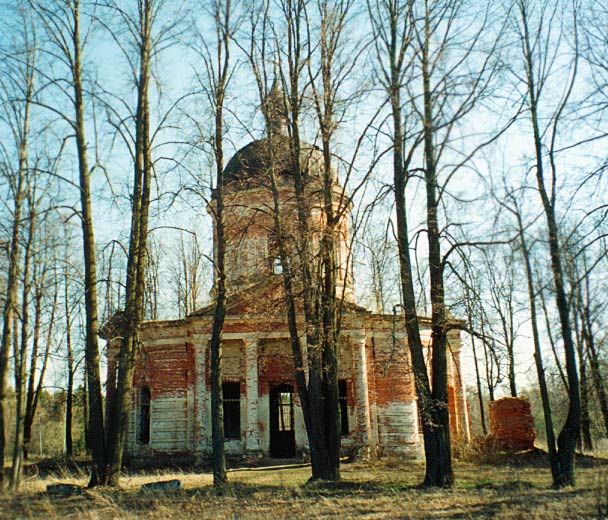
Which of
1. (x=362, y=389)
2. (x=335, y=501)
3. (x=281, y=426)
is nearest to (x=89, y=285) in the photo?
(x=335, y=501)

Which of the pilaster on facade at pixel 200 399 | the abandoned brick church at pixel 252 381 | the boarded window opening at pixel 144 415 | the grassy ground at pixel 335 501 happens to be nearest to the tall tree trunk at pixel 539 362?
the grassy ground at pixel 335 501

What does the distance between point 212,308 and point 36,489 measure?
8.88 m

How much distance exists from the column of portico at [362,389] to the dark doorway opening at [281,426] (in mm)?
3238

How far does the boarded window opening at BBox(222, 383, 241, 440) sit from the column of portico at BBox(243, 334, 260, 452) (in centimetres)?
170

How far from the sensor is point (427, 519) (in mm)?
9109

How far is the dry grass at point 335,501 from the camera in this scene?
9617mm

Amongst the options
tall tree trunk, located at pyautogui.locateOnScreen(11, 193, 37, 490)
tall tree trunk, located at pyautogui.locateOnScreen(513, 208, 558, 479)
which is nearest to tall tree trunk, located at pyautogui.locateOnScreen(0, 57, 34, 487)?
tall tree trunk, located at pyautogui.locateOnScreen(11, 193, 37, 490)

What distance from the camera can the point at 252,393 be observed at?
21.5m

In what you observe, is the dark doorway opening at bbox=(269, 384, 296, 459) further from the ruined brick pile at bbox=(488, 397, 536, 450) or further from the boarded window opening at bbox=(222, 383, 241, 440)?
the ruined brick pile at bbox=(488, 397, 536, 450)

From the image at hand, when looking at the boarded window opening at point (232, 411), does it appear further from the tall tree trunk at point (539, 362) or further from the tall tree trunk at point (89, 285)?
the tall tree trunk at point (539, 362)

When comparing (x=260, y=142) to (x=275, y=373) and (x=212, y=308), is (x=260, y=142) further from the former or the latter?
(x=275, y=373)

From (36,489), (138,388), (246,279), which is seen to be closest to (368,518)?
(246,279)

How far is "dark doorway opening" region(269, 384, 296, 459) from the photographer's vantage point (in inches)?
952

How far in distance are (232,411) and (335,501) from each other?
12.9m
